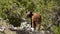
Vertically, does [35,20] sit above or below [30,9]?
below

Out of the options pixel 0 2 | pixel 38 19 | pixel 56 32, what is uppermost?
pixel 0 2

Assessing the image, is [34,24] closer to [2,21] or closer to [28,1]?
[2,21]

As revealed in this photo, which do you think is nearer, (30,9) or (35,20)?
(35,20)

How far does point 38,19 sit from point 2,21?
127 centimetres

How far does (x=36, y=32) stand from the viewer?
7367mm

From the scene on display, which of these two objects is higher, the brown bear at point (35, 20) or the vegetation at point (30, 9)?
the vegetation at point (30, 9)

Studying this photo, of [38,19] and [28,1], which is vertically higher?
[28,1]

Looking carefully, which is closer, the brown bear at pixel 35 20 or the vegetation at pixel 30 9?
the brown bear at pixel 35 20

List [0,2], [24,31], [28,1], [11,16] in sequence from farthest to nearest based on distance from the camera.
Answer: [28,1], [0,2], [11,16], [24,31]

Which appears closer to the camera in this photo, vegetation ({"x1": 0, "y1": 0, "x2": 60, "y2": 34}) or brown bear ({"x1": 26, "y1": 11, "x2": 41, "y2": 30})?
brown bear ({"x1": 26, "y1": 11, "x2": 41, "y2": 30})

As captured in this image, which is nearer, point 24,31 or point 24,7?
point 24,31

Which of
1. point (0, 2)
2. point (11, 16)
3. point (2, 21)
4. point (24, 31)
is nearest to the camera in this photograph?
point (24, 31)

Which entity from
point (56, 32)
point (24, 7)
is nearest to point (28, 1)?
point (24, 7)

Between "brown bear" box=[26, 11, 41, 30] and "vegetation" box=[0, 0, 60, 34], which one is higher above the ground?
"vegetation" box=[0, 0, 60, 34]
